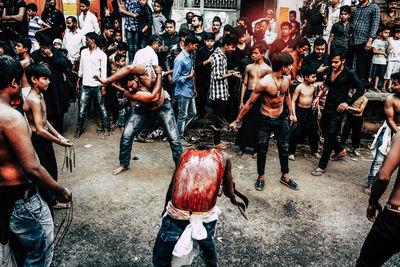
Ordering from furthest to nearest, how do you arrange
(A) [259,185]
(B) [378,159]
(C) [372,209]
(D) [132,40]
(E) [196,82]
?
(D) [132,40] < (E) [196,82] < (A) [259,185] < (B) [378,159] < (C) [372,209]

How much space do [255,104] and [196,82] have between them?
1.99m

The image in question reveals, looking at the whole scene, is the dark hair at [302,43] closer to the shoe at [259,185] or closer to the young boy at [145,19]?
the shoe at [259,185]

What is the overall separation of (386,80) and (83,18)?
338 inches

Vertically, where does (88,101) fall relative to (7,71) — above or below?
below

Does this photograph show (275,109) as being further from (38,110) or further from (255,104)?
(38,110)

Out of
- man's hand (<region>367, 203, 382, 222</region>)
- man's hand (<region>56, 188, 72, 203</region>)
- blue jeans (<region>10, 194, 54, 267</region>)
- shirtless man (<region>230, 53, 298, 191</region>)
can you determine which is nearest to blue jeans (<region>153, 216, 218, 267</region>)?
man's hand (<region>56, 188, 72, 203</region>)

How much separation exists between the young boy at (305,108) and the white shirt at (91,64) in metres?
4.08

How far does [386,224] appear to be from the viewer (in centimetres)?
236

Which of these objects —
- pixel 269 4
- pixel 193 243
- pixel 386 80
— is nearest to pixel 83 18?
pixel 269 4

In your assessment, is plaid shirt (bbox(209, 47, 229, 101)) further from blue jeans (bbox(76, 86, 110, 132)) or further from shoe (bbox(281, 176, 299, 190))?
blue jeans (bbox(76, 86, 110, 132))

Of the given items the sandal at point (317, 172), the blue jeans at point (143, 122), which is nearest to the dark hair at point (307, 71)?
the sandal at point (317, 172)

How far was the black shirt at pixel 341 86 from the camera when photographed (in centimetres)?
515

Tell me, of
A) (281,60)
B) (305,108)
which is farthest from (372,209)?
(305,108)

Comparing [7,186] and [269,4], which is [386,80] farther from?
[7,186]
